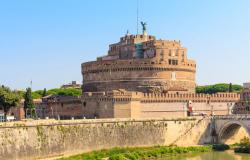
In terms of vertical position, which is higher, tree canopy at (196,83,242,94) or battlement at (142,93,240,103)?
tree canopy at (196,83,242,94)

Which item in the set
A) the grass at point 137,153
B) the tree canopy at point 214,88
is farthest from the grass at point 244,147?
the tree canopy at point 214,88

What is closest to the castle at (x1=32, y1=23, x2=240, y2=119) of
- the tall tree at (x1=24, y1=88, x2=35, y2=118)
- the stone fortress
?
the stone fortress

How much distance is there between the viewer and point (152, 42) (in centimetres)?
5366

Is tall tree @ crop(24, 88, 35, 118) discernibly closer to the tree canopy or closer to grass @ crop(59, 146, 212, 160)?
grass @ crop(59, 146, 212, 160)

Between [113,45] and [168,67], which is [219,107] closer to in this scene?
[168,67]

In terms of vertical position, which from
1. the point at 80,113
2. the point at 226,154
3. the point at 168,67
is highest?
the point at 168,67

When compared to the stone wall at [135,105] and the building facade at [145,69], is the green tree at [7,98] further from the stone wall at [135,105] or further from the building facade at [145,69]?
the building facade at [145,69]

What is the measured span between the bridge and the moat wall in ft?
2.02

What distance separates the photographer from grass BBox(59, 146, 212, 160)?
37625mm

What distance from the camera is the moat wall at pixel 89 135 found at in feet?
113

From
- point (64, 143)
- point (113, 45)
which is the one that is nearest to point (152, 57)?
point (113, 45)

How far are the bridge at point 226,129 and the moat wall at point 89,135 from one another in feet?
2.02

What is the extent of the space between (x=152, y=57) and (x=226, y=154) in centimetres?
1454

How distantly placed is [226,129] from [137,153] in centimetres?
1150
